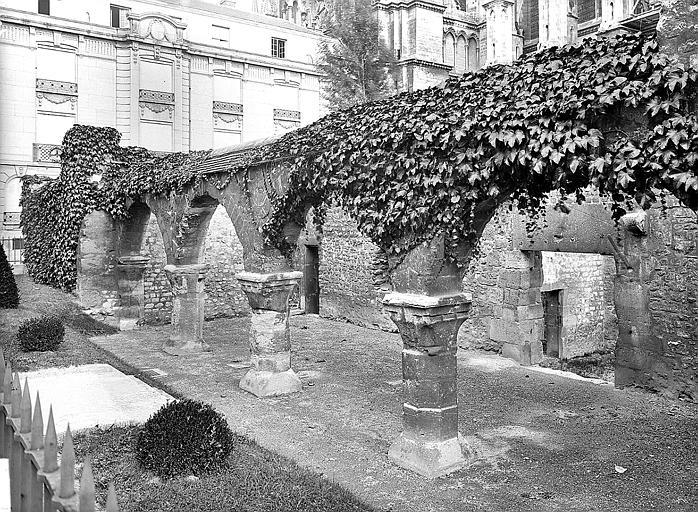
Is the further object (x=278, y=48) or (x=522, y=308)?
(x=278, y=48)

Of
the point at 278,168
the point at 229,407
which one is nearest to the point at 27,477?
the point at 229,407

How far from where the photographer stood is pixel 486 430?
7.26 m

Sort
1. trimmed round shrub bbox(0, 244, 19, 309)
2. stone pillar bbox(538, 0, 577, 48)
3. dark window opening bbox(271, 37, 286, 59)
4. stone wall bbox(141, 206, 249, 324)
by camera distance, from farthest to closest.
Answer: dark window opening bbox(271, 37, 286, 59) < stone pillar bbox(538, 0, 577, 48) < stone wall bbox(141, 206, 249, 324) < trimmed round shrub bbox(0, 244, 19, 309)

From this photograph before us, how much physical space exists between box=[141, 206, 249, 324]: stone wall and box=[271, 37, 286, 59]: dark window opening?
14452mm

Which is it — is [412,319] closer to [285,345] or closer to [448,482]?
[448,482]

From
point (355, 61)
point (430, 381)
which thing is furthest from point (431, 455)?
point (355, 61)

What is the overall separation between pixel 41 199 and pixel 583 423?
14.6 m

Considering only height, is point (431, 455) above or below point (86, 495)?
below

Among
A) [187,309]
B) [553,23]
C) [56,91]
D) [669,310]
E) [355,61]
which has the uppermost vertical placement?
[553,23]

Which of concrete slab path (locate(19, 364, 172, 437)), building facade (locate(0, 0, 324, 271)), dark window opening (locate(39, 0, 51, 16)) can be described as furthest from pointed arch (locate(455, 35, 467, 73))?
concrete slab path (locate(19, 364, 172, 437))

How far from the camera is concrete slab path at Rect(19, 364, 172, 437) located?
6465 mm

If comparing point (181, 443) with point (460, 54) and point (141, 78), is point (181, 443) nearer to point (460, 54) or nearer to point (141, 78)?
point (141, 78)

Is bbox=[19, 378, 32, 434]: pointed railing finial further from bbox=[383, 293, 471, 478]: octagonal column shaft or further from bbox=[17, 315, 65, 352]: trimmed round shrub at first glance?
bbox=[17, 315, 65, 352]: trimmed round shrub

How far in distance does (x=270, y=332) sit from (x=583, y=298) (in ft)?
24.8
